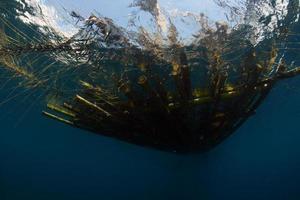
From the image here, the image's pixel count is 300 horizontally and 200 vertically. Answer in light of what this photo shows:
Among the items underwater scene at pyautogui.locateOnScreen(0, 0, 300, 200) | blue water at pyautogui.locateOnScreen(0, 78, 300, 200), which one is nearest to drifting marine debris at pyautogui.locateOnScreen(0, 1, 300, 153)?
underwater scene at pyautogui.locateOnScreen(0, 0, 300, 200)

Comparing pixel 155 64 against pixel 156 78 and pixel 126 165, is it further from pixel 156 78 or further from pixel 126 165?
pixel 126 165

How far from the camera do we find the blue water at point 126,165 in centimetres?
1427

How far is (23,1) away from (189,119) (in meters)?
5.23

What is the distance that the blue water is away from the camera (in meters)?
14.3

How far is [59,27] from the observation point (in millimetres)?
4410

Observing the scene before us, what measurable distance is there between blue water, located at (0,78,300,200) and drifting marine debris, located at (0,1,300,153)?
8683 millimetres

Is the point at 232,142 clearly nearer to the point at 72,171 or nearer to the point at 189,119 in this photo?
the point at 72,171

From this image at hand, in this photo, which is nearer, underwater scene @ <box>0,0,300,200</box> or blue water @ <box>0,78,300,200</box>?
underwater scene @ <box>0,0,300,200</box>

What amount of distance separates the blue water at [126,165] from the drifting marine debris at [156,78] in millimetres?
8683

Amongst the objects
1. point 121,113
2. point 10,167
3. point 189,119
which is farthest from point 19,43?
point 10,167

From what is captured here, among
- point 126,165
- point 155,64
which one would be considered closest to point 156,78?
point 155,64

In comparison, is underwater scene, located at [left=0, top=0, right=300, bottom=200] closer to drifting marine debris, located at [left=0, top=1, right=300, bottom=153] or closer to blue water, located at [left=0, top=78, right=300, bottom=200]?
drifting marine debris, located at [left=0, top=1, right=300, bottom=153]

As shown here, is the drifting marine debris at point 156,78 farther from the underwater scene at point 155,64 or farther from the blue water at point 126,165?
the blue water at point 126,165

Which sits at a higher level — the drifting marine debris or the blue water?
the blue water
